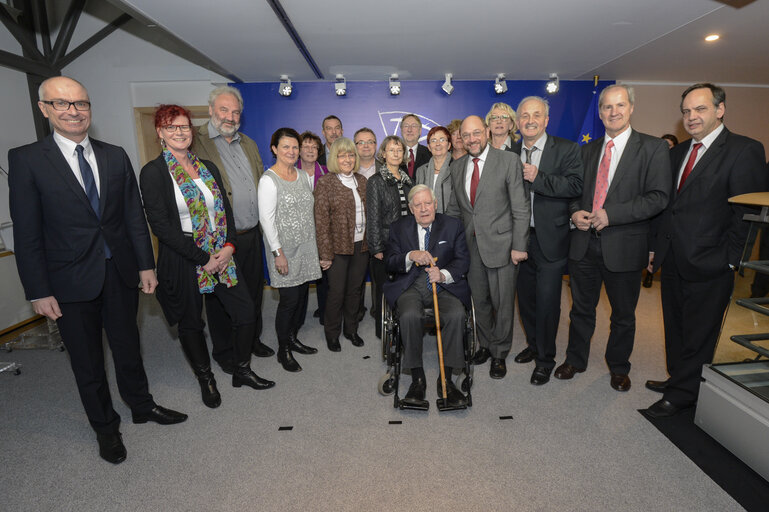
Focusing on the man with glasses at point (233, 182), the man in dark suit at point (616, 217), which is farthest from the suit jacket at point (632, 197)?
the man with glasses at point (233, 182)

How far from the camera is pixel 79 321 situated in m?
1.97

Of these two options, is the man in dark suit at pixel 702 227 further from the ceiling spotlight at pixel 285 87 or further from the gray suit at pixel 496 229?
the ceiling spotlight at pixel 285 87

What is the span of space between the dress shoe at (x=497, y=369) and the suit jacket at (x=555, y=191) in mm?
858

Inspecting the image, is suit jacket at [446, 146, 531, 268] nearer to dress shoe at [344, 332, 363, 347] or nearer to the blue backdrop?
dress shoe at [344, 332, 363, 347]

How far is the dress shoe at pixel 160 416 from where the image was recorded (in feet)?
7.90

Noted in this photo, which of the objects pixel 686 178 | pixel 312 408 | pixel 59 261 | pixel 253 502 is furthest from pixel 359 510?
pixel 686 178

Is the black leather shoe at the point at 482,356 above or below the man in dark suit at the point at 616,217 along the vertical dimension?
below

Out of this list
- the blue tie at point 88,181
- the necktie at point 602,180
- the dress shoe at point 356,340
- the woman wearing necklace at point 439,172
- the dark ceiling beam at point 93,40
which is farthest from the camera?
the dark ceiling beam at point 93,40

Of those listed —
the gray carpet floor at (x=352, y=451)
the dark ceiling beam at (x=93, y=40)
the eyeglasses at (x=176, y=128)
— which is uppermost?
the dark ceiling beam at (x=93, y=40)

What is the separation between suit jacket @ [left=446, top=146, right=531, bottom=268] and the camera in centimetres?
261

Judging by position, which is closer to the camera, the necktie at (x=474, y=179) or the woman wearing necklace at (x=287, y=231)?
the necktie at (x=474, y=179)

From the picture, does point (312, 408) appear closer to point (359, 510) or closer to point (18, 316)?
point (359, 510)

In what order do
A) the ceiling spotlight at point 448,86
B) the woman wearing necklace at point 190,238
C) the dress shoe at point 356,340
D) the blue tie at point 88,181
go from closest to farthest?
the blue tie at point 88,181
the woman wearing necklace at point 190,238
the dress shoe at point 356,340
the ceiling spotlight at point 448,86

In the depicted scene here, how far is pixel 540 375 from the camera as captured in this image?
109 inches
